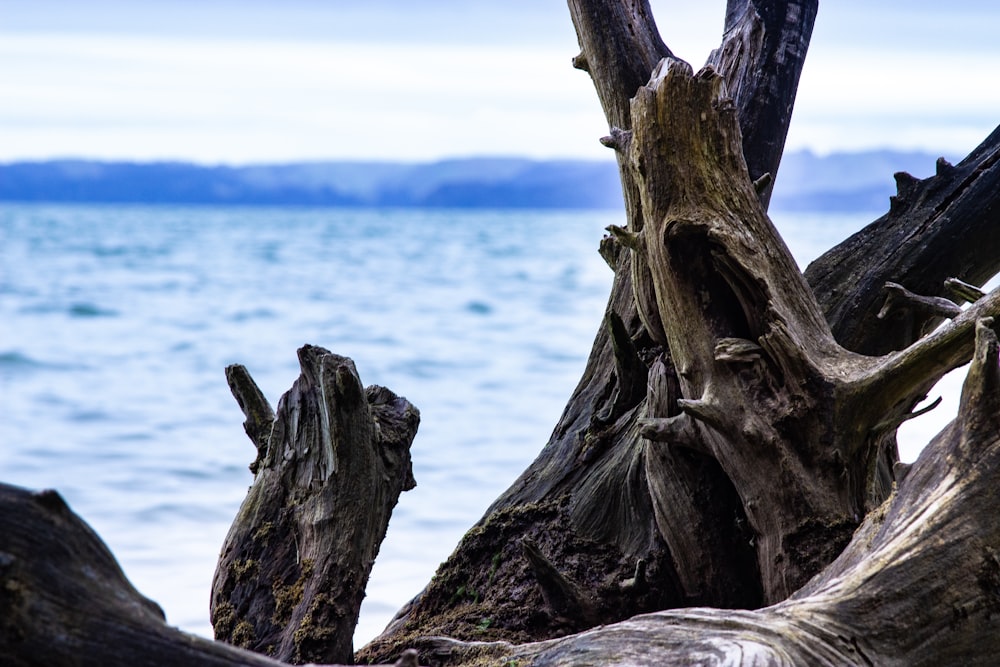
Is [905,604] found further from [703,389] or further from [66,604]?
[66,604]

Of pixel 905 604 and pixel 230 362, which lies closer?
pixel 905 604

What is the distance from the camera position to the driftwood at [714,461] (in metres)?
1.98

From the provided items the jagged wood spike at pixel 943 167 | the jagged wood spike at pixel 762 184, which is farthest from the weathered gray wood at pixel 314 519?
the jagged wood spike at pixel 943 167

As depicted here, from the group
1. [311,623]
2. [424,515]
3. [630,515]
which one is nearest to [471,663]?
[311,623]

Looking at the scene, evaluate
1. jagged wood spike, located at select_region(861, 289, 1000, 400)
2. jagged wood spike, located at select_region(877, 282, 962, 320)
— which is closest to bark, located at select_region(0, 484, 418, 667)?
jagged wood spike, located at select_region(861, 289, 1000, 400)

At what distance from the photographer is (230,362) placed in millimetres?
11578

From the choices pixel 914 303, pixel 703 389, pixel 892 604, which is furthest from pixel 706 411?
pixel 914 303

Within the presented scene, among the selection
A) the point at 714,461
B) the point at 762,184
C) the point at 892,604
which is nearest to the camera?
the point at 892,604

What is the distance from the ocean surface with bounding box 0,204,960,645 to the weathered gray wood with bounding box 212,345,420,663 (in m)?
1.94

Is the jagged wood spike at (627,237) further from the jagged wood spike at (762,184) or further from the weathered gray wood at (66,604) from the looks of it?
the weathered gray wood at (66,604)

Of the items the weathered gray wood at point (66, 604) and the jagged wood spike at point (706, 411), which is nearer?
the weathered gray wood at point (66, 604)

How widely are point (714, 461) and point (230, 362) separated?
954 centimetres

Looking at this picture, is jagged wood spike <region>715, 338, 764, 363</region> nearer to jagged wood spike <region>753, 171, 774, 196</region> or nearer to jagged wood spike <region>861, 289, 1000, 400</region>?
jagged wood spike <region>861, 289, 1000, 400</region>

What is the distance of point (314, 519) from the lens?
2.59 meters
